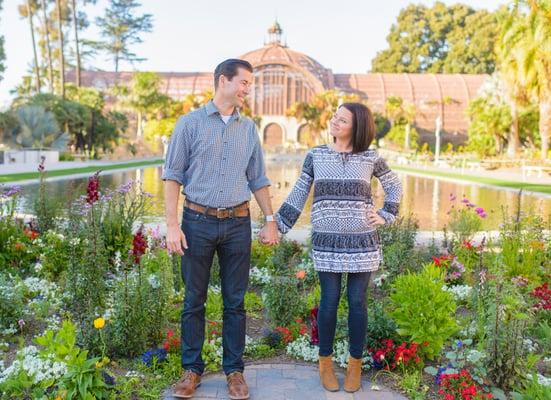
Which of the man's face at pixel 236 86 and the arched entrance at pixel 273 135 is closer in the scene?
the man's face at pixel 236 86

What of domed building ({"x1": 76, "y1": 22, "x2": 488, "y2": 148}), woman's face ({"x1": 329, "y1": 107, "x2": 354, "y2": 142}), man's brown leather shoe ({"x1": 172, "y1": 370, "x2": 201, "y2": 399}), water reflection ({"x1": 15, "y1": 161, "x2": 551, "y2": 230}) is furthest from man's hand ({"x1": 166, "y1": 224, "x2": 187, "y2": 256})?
domed building ({"x1": 76, "y1": 22, "x2": 488, "y2": 148})

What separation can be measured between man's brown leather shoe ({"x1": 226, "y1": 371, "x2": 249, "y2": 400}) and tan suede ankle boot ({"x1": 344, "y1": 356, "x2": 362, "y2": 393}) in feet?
1.73

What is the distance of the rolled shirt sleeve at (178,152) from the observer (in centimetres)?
282

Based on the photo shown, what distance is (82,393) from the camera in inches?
101

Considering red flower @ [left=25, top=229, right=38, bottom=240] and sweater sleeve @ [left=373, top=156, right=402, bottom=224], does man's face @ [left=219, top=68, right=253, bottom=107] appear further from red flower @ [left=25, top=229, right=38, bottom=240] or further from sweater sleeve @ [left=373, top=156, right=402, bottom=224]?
red flower @ [left=25, top=229, right=38, bottom=240]

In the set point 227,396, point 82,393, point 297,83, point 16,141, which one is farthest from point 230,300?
point 297,83

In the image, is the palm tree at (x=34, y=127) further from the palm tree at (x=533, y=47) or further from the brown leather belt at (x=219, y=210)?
the brown leather belt at (x=219, y=210)

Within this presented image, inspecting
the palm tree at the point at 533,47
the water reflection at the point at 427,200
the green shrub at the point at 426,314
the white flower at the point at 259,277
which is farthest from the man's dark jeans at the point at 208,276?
the palm tree at the point at 533,47

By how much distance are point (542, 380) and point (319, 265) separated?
131 centimetres

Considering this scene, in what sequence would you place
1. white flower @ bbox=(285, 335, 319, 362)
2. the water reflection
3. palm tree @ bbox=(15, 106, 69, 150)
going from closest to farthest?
white flower @ bbox=(285, 335, 319, 362), the water reflection, palm tree @ bbox=(15, 106, 69, 150)

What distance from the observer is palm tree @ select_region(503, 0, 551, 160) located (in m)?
20.9

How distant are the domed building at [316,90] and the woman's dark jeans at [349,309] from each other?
5101 cm

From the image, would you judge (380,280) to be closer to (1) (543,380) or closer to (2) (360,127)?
(1) (543,380)

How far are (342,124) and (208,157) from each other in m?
0.70
